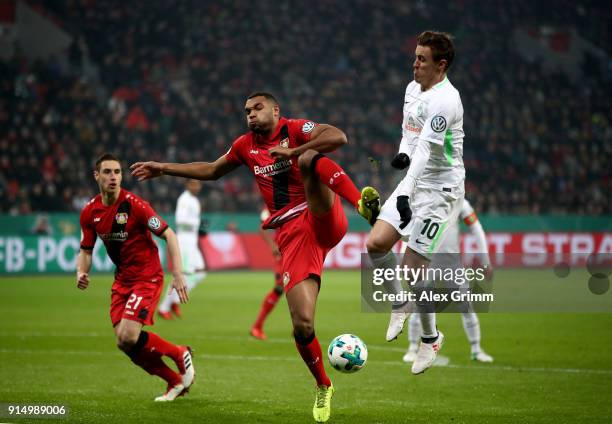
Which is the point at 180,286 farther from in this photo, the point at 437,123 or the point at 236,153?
the point at 437,123

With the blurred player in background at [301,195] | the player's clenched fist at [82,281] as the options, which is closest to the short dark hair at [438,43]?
the blurred player in background at [301,195]

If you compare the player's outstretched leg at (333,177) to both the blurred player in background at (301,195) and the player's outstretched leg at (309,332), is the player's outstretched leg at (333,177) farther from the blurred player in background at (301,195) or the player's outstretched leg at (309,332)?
the player's outstretched leg at (309,332)

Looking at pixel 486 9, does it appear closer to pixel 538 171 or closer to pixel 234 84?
pixel 538 171

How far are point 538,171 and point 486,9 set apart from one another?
7438 mm

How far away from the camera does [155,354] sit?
8.67 meters

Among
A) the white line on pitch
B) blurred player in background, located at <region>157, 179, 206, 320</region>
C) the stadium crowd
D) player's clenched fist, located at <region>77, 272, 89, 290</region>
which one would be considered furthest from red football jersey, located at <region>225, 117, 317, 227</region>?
the stadium crowd

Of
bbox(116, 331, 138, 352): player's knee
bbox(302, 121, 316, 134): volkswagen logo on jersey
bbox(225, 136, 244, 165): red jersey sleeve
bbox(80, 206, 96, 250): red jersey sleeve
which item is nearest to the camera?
bbox(302, 121, 316, 134): volkswagen logo on jersey

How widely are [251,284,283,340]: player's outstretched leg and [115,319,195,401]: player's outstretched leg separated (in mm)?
4619

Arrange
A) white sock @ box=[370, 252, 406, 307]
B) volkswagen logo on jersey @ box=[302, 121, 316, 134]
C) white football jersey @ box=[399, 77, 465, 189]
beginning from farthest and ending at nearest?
white sock @ box=[370, 252, 406, 307], volkswagen logo on jersey @ box=[302, 121, 316, 134], white football jersey @ box=[399, 77, 465, 189]

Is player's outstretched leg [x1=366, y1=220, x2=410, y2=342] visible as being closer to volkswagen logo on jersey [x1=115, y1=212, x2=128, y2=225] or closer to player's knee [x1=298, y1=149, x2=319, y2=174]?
player's knee [x1=298, y1=149, x2=319, y2=174]

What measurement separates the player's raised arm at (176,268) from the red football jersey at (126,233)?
24cm

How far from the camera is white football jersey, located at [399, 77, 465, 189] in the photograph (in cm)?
735

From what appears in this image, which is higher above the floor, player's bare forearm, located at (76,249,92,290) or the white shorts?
the white shorts

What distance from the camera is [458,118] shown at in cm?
761
